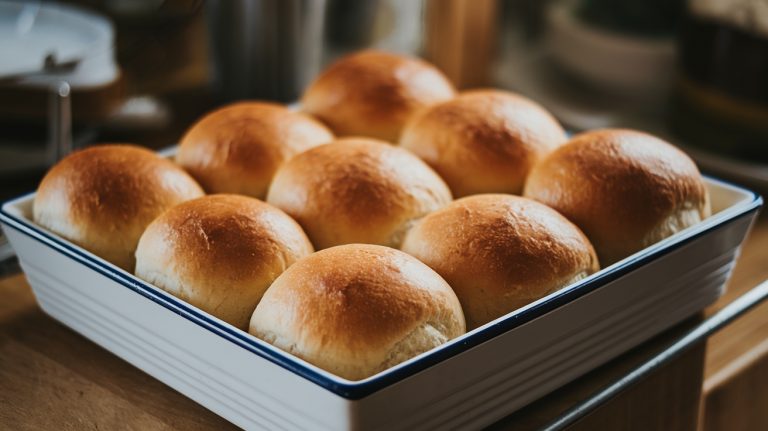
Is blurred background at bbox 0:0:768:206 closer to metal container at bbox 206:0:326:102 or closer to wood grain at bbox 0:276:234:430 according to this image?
metal container at bbox 206:0:326:102

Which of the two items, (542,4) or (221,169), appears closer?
(221,169)

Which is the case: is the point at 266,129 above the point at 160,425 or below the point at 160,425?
above

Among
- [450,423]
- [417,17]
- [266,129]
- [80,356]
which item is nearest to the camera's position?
[450,423]

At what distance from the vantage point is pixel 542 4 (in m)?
1.43

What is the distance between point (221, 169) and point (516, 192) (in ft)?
0.77

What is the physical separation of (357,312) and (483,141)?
26 cm

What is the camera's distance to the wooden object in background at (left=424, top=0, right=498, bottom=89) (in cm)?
118

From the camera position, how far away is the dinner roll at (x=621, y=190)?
647 millimetres

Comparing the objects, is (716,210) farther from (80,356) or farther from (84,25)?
(84,25)

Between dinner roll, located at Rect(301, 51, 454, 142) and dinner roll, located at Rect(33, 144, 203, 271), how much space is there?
20 cm

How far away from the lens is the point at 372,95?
827 millimetres

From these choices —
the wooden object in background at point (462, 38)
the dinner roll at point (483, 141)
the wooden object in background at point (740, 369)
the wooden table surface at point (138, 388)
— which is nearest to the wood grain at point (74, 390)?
the wooden table surface at point (138, 388)

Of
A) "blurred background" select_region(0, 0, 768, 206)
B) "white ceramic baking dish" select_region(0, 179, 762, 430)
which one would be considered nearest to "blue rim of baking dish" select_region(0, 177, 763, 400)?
"white ceramic baking dish" select_region(0, 179, 762, 430)

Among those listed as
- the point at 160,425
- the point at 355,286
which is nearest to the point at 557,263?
the point at 355,286
